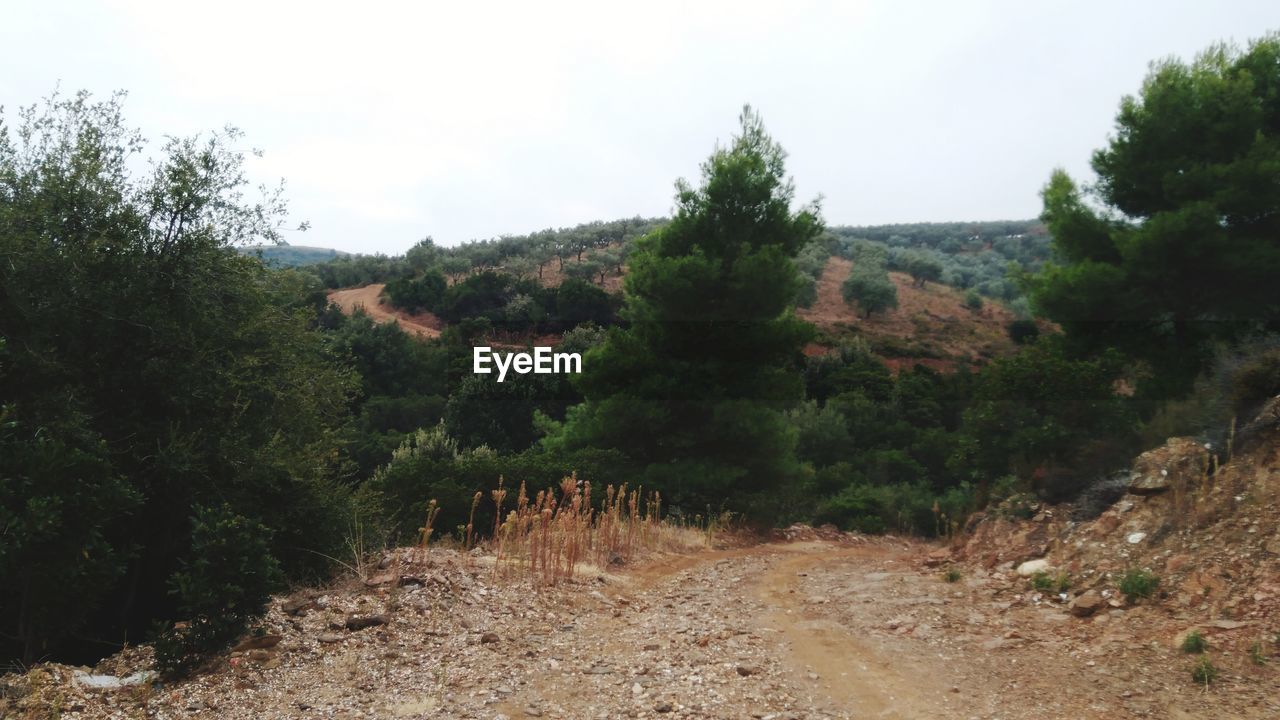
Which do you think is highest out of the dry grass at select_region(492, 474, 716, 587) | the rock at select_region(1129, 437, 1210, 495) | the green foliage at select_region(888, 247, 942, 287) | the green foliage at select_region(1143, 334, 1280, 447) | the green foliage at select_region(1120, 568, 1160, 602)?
the green foliage at select_region(888, 247, 942, 287)

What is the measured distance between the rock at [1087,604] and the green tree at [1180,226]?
29.0ft

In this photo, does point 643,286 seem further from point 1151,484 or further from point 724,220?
point 1151,484

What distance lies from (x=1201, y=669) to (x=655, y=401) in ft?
42.7

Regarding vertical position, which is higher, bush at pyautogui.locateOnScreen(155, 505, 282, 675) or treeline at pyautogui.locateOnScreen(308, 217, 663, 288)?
treeline at pyautogui.locateOnScreen(308, 217, 663, 288)

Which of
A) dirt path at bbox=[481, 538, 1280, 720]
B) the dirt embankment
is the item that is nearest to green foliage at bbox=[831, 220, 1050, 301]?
dirt path at bbox=[481, 538, 1280, 720]

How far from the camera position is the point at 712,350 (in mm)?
18641

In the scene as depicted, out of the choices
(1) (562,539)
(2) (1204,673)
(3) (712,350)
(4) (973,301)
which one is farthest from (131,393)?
(4) (973,301)

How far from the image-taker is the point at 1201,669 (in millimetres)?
5055

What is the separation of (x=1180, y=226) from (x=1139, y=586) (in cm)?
956

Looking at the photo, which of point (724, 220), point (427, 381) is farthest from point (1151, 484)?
point (427, 381)

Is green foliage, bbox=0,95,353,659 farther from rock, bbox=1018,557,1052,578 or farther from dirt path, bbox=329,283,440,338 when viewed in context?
dirt path, bbox=329,283,440,338

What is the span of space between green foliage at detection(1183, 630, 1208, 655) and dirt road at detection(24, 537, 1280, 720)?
0.09 metres

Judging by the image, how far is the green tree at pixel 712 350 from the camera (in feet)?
56.7

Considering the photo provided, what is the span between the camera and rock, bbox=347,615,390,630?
6633 mm
